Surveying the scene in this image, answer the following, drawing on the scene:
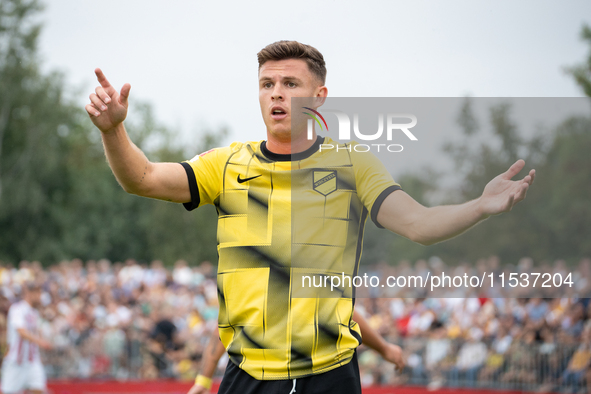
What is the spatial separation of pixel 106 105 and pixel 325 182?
3.55 feet

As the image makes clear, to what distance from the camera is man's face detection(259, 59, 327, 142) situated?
3.04m

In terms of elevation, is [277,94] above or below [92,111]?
above

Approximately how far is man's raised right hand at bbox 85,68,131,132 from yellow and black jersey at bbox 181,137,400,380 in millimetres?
478

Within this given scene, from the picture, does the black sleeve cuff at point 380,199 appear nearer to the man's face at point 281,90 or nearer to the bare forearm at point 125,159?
the man's face at point 281,90

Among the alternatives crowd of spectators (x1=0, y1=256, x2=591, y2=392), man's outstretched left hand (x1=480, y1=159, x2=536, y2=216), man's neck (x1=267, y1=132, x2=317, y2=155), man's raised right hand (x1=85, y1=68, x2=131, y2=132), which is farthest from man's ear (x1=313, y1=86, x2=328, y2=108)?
crowd of spectators (x1=0, y1=256, x2=591, y2=392)

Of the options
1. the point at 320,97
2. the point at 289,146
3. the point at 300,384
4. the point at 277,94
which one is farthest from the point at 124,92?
the point at 300,384

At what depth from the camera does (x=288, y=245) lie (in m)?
2.96

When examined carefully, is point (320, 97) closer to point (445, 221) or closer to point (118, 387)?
point (445, 221)

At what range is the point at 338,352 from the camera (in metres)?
2.96

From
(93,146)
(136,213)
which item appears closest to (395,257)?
(136,213)

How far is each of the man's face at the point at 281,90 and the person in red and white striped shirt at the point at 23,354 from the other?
9593 millimetres

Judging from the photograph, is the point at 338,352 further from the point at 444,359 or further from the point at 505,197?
the point at 444,359

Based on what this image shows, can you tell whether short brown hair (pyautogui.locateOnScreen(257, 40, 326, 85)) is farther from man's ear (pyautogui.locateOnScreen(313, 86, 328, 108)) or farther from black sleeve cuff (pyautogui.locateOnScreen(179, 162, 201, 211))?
black sleeve cuff (pyautogui.locateOnScreen(179, 162, 201, 211))

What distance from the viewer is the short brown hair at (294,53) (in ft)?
10.2
